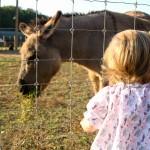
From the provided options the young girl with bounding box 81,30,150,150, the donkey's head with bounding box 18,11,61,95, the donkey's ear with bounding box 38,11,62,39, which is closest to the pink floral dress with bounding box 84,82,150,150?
the young girl with bounding box 81,30,150,150

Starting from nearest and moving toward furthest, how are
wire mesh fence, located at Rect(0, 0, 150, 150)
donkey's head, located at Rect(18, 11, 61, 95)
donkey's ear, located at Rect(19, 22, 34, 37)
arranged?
1. wire mesh fence, located at Rect(0, 0, 150, 150)
2. donkey's head, located at Rect(18, 11, 61, 95)
3. donkey's ear, located at Rect(19, 22, 34, 37)

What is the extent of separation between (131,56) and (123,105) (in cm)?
27

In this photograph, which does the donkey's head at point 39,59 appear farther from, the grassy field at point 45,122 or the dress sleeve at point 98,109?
the dress sleeve at point 98,109

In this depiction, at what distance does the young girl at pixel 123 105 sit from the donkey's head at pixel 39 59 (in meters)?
2.18

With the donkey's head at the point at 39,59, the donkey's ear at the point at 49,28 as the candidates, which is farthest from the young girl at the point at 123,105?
the donkey's ear at the point at 49,28

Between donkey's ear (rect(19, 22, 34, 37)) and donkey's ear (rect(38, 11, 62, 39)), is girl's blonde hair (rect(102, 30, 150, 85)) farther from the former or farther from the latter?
donkey's ear (rect(19, 22, 34, 37))

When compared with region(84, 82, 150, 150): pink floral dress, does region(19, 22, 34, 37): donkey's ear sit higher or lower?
higher

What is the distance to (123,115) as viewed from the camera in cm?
184

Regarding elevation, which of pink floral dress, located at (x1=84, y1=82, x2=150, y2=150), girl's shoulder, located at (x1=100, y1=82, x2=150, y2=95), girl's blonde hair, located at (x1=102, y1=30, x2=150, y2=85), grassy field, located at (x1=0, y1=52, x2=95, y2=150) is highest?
girl's blonde hair, located at (x1=102, y1=30, x2=150, y2=85)

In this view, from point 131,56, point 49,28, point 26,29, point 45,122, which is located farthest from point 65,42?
point 131,56

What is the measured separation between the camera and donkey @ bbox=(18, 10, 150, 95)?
163 inches

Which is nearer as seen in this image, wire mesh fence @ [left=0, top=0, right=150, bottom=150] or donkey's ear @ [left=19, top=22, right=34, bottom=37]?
wire mesh fence @ [left=0, top=0, right=150, bottom=150]

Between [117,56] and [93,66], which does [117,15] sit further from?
[117,56]

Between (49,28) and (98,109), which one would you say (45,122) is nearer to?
(49,28)
